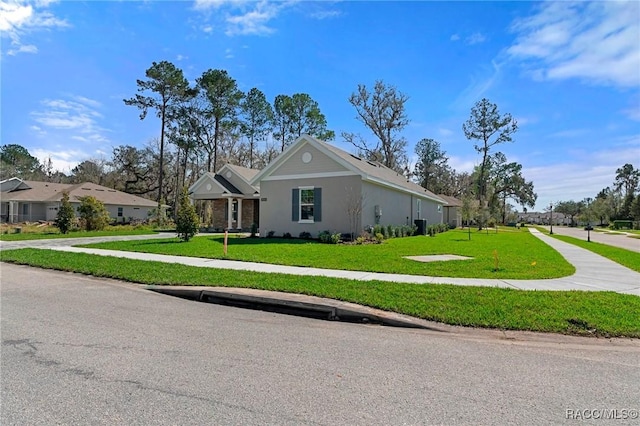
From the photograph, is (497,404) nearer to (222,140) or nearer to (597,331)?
(597,331)

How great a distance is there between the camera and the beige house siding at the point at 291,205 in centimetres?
1709

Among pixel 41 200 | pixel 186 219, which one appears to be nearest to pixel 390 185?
pixel 186 219

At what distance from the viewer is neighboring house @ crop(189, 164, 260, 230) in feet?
81.3

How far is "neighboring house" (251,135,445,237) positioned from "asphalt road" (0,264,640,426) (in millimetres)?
11760

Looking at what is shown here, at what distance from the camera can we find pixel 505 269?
9.13 meters

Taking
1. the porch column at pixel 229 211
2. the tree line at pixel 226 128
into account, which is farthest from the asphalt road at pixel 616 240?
the porch column at pixel 229 211

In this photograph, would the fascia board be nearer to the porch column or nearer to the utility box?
the utility box

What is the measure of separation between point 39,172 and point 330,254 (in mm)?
62832

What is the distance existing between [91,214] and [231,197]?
921 centimetres

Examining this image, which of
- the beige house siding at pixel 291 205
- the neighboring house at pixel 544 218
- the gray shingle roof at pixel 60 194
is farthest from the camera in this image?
the neighboring house at pixel 544 218

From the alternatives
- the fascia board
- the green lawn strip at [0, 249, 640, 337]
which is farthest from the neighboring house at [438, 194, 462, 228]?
the green lawn strip at [0, 249, 640, 337]

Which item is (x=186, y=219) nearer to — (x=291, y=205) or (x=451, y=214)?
(x=291, y=205)

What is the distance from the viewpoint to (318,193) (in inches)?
695

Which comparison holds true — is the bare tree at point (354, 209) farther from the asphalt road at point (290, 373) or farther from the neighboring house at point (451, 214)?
the neighboring house at point (451, 214)
